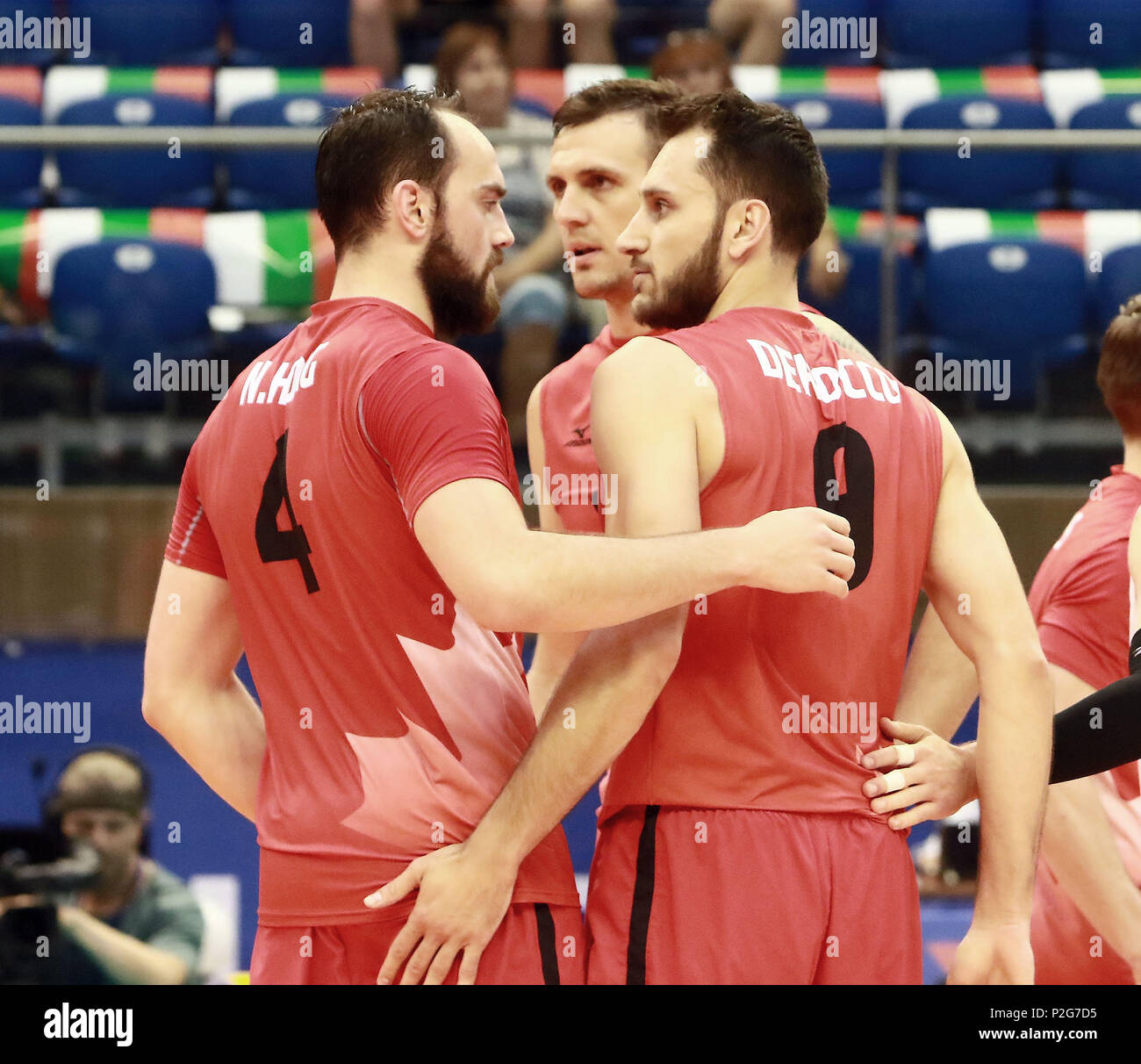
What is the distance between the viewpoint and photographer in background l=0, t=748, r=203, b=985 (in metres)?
3.82

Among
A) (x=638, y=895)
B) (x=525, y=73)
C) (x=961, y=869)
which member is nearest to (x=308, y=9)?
(x=525, y=73)

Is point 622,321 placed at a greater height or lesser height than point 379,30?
lesser

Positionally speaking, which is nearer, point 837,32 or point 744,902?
point 744,902

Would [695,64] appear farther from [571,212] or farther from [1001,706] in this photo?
[1001,706]

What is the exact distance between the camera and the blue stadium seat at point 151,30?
6414 millimetres

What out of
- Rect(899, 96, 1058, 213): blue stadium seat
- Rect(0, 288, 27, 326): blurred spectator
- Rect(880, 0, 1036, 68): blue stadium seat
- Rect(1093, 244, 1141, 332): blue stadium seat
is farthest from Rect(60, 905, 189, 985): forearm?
Rect(880, 0, 1036, 68): blue stadium seat

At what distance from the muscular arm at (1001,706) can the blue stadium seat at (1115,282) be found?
3.17 m

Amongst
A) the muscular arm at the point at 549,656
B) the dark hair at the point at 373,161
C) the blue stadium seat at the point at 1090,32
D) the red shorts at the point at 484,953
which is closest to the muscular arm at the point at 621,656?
the red shorts at the point at 484,953

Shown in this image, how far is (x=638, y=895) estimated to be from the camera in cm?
200

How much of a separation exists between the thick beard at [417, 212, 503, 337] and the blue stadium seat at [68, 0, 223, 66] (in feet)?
15.7

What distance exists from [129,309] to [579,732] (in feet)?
10.9

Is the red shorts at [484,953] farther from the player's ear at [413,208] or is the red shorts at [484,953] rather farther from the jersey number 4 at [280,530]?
the player's ear at [413,208]

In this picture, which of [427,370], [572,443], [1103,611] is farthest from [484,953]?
[1103,611]

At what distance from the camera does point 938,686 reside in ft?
7.93
